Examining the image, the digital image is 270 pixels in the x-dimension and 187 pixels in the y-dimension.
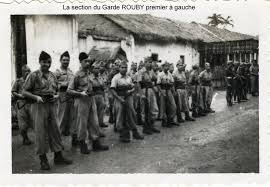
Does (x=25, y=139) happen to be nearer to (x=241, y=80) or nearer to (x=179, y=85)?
(x=179, y=85)

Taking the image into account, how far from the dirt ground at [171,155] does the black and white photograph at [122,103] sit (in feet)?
0.04

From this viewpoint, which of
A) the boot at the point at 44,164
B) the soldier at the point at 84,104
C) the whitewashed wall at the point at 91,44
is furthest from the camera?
the whitewashed wall at the point at 91,44

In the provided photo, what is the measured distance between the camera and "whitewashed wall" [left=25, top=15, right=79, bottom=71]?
6918mm

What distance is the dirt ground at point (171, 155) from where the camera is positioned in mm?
5621

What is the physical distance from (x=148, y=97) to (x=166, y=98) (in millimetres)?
430

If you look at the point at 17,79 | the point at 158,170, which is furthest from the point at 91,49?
the point at 158,170

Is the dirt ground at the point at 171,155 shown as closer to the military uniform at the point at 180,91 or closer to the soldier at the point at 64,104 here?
the soldier at the point at 64,104

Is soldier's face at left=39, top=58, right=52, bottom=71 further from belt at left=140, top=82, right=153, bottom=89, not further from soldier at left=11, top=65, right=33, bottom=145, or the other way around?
belt at left=140, top=82, right=153, bottom=89

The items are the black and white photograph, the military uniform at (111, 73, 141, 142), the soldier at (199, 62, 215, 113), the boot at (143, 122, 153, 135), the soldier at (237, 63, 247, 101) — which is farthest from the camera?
the soldier at (237, 63, 247, 101)

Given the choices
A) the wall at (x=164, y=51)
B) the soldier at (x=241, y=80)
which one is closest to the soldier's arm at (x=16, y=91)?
the wall at (x=164, y=51)

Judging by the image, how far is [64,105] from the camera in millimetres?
6805

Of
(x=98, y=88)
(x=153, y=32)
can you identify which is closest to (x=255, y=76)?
(x=98, y=88)

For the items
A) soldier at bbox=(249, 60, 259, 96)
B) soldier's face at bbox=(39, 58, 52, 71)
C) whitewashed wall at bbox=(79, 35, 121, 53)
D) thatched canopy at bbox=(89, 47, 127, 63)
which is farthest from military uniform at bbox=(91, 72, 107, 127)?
thatched canopy at bbox=(89, 47, 127, 63)

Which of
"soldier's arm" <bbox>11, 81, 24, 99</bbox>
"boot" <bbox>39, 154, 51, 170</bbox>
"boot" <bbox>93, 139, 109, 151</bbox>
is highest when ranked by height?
"soldier's arm" <bbox>11, 81, 24, 99</bbox>
